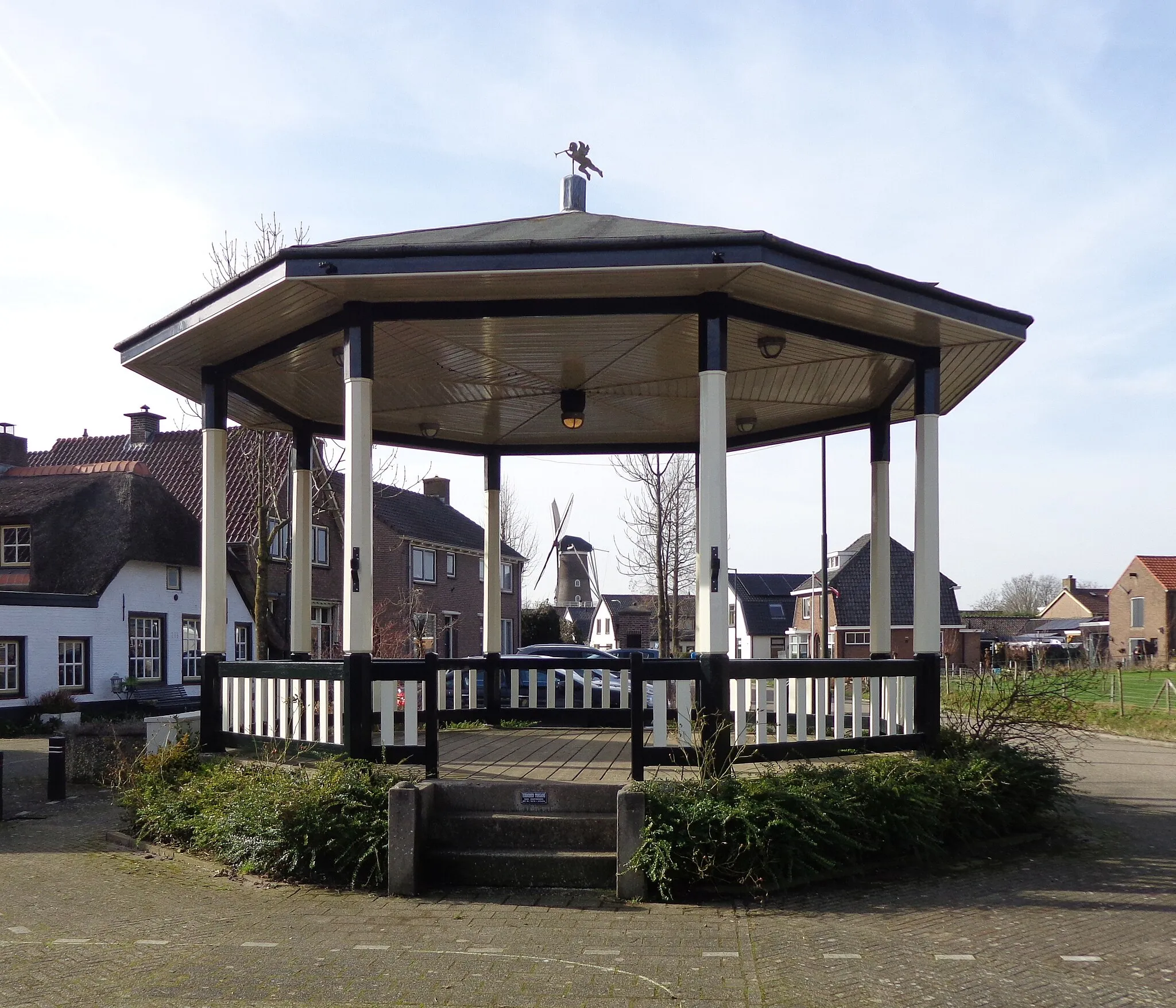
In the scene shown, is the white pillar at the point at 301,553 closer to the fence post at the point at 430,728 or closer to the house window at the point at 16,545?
→ the fence post at the point at 430,728

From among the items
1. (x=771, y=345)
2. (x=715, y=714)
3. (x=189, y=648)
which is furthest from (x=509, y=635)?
(x=715, y=714)

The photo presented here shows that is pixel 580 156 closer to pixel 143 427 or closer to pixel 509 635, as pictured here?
pixel 143 427

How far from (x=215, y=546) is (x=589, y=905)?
530 centimetres

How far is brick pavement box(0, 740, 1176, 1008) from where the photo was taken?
17.4 ft

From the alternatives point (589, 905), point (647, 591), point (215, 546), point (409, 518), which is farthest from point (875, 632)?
point (409, 518)

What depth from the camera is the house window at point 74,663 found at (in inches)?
1105

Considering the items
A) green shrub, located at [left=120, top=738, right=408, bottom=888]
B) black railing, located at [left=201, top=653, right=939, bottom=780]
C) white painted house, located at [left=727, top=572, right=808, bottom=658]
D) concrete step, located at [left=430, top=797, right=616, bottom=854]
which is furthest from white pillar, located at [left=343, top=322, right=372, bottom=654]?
white painted house, located at [left=727, top=572, right=808, bottom=658]

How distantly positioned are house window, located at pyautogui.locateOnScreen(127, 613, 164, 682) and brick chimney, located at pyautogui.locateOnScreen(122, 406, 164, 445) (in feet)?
33.1

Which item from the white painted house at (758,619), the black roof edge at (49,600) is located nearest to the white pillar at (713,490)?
the black roof edge at (49,600)

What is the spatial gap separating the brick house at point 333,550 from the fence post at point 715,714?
17.6m

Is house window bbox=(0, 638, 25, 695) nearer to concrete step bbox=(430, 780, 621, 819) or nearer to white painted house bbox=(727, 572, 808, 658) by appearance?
concrete step bbox=(430, 780, 621, 819)

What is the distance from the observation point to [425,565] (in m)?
45.8

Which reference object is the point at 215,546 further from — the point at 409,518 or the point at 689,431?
the point at 409,518

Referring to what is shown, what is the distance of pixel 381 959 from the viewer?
5.77m
